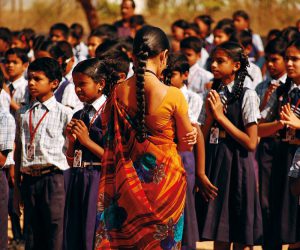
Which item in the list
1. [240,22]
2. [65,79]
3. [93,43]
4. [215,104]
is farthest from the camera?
[240,22]

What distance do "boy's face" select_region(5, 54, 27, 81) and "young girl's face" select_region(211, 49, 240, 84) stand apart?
3.21m

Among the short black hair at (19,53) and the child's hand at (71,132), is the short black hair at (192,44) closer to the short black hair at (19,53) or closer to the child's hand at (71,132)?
the short black hair at (19,53)

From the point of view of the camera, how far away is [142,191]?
6.02 meters

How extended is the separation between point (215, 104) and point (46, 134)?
134 centimetres

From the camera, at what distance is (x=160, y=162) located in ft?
Answer: 19.7

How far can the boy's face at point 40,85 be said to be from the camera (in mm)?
7871

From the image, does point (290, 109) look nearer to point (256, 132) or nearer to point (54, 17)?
point (256, 132)

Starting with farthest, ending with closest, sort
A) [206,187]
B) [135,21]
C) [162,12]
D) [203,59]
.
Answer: [162,12] → [135,21] → [203,59] → [206,187]

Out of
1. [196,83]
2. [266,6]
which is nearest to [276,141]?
[196,83]

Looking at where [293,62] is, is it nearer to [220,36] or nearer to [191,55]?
[191,55]

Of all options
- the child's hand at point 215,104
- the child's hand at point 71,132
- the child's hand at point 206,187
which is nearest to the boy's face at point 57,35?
the child's hand at point 215,104

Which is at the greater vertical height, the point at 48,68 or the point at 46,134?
the point at 48,68

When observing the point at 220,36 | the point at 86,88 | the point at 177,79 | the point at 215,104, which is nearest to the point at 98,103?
the point at 86,88

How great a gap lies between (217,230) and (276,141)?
5.00 feet
